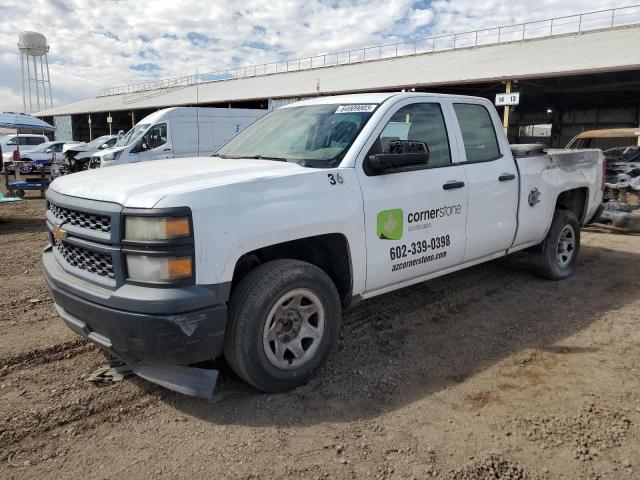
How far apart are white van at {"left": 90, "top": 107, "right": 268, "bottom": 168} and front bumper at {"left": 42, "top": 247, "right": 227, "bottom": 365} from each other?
11571 mm

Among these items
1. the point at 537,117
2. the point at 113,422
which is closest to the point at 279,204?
the point at 113,422

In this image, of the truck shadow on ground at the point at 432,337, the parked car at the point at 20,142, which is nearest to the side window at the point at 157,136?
the truck shadow on ground at the point at 432,337

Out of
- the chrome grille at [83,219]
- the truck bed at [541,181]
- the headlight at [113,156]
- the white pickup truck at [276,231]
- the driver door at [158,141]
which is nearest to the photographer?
the white pickup truck at [276,231]

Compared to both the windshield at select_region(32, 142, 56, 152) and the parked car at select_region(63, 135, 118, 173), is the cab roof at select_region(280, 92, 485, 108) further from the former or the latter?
the windshield at select_region(32, 142, 56, 152)

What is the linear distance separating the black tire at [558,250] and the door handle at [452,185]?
1.92 metres

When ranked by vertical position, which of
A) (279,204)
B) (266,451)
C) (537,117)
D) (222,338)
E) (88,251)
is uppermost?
(537,117)

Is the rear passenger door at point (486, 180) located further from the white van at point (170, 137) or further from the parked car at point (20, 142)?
the parked car at point (20, 142)

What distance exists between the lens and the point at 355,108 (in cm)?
386

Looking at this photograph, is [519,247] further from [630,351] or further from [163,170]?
[163,170]

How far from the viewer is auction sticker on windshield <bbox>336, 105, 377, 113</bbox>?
3787 mm

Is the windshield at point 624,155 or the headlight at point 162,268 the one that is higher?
the windshield at point 624,155

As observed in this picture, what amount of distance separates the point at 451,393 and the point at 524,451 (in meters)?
0.65

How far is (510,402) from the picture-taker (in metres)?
3.10

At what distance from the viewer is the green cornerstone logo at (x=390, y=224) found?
11.5 ft
